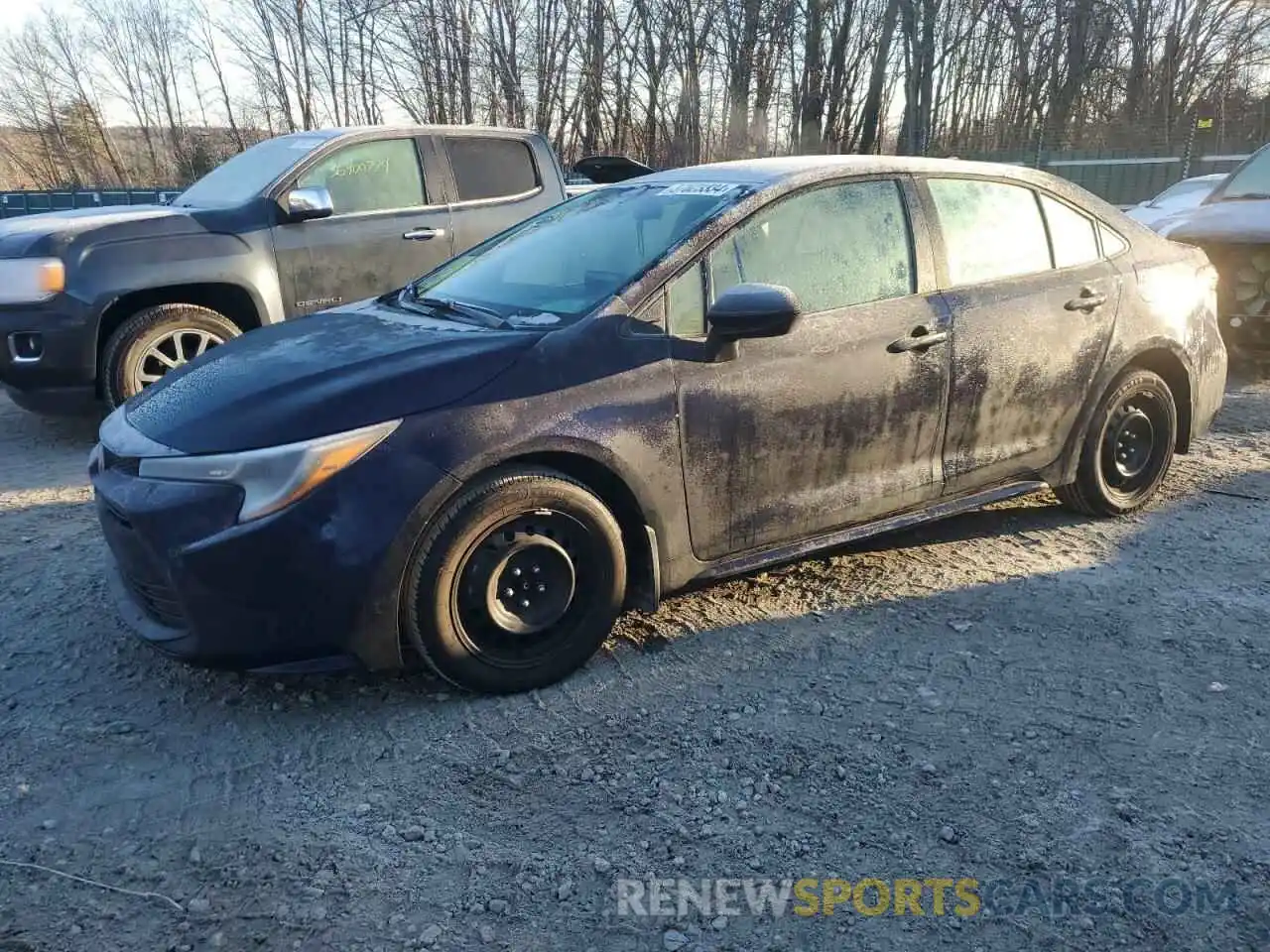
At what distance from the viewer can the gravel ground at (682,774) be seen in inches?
82.7

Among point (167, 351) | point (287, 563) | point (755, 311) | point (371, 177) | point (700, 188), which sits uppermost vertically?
point (371, 177)

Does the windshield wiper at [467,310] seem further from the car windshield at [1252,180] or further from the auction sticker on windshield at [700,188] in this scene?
the car windshield at [1252,180]

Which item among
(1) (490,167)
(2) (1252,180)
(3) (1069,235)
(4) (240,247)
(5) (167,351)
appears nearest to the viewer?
(3) (1069,235)

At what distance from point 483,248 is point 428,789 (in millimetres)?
2311

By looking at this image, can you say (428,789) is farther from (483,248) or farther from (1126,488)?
(1126,488)

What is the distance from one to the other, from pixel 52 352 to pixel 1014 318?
500 centimetres

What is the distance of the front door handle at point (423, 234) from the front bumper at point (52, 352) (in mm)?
1998

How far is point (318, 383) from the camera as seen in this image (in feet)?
9.25

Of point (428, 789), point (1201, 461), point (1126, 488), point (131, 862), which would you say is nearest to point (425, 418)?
point (428, 789)

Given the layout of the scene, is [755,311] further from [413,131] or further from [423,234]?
[413,131]

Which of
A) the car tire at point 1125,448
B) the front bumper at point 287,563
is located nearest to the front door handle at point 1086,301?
the car tire at point 1125,448

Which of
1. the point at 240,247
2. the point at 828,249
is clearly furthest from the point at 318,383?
the point at 240,247

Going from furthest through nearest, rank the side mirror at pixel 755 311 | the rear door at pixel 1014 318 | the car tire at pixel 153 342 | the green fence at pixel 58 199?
the green fence at pixel 58 199 < the car tire at pixel 153 342 < the rear door at pixel 1014 318 < the side mirror at pixel 755 311

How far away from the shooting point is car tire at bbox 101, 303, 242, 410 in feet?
18.1
